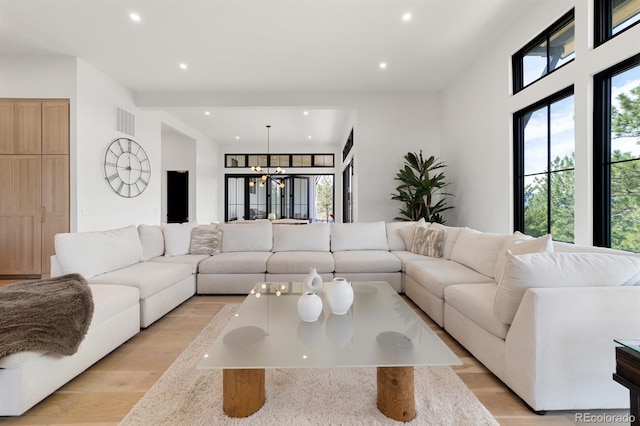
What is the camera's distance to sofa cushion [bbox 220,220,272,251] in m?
4.12

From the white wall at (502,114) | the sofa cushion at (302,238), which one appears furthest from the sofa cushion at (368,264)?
the white wall at (502,114)

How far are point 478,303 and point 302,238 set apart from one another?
8.46ft

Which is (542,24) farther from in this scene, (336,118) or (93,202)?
(93,202)

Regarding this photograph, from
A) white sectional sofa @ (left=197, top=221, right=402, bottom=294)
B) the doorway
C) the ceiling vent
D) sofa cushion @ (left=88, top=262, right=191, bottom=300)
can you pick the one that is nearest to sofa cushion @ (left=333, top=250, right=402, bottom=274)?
white sectional sofa @ (left=197, top=221, right=402, bottom=294)

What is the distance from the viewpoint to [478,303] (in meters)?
2.02

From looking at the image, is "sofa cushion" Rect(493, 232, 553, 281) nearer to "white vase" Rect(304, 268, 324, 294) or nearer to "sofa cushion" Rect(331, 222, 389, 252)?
"white vase" Rect(304, 268, 324, 294)

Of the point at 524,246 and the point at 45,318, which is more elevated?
the point at 524,246

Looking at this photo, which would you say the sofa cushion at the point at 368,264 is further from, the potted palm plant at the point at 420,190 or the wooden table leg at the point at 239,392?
the wooden table leg at the point at 239,392

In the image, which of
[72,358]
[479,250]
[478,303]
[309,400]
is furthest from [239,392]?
[479,250]

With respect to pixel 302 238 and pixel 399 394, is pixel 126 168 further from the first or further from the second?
pixel 399 394

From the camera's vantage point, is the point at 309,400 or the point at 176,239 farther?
the point at 176,239

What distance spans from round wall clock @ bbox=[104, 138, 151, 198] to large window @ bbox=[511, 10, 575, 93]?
622cm

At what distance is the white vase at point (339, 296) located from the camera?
1.85 m

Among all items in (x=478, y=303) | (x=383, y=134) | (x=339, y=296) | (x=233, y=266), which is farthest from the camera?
(x=383, y=134)
